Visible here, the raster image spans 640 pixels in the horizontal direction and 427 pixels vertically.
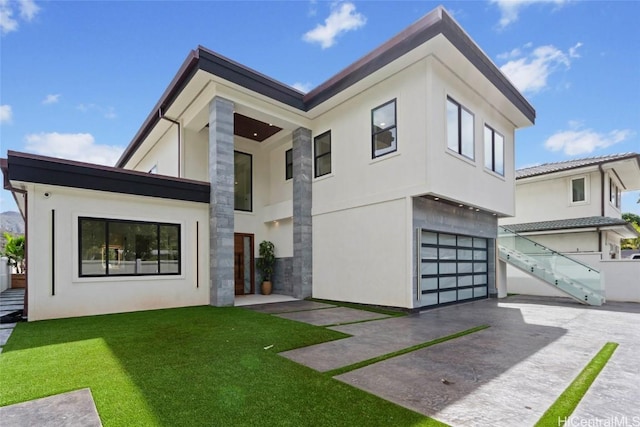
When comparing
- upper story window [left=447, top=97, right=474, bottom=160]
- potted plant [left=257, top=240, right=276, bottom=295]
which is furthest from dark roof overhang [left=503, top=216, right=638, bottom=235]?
potted plant [left=257, top=240, right=276, bottom=295]

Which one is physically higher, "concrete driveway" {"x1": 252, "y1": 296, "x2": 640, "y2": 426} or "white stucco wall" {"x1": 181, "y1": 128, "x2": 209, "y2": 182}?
"white stucco wall" {"x1": 181, "y1": 128, "x2": 209, "y2": 182}

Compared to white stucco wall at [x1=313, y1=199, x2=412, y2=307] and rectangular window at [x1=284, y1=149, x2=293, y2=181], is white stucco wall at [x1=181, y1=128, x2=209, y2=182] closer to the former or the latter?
rectangular window at [x1=284, y1=149, x2=293, y2=181]

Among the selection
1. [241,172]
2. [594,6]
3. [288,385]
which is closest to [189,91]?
[241,172]

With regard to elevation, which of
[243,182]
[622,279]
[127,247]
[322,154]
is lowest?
[622,279]

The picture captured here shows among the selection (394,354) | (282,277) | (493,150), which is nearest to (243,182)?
(282,277)

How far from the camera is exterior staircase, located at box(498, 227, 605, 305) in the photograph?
10.8 meters

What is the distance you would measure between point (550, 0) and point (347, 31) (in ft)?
19.7

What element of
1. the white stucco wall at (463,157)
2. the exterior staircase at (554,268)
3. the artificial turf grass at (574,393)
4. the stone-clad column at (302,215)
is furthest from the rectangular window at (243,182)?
the artificial turf grass at (574,393)

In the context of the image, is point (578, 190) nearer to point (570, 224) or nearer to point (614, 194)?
point (570, 224)

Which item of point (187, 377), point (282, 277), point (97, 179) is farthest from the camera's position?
point (282, 277)

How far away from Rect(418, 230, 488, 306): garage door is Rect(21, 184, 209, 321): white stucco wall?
250 inches

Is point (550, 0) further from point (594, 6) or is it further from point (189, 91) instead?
point (189, 91)

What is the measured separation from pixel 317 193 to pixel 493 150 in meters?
6.17

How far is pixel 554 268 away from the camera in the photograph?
37.8 feet
